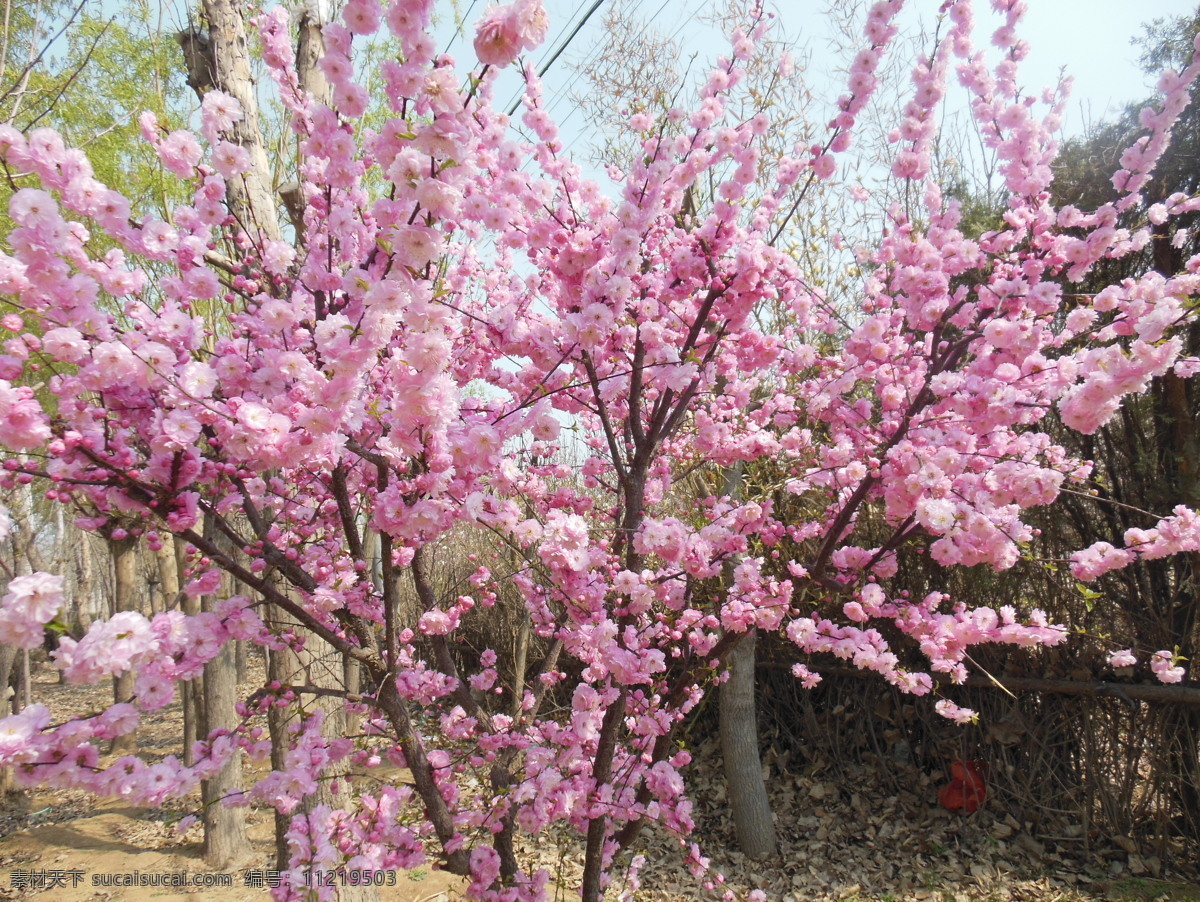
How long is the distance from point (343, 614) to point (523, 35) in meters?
1.90

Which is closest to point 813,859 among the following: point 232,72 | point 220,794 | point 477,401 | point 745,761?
point 745,761

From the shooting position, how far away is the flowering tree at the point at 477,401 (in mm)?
1536

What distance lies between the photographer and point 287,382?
1737 mm

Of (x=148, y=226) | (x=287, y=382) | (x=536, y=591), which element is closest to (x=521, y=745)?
(x=536, y=591)

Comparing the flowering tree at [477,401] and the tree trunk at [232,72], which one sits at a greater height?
the tree trunk at [232,72]

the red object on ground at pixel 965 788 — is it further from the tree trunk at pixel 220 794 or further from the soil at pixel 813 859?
the tree trunk at pixel 220 794

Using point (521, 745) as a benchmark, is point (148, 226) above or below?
above

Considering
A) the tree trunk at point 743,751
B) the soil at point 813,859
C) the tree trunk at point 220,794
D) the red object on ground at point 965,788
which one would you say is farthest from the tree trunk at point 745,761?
the tree trunk at point 220,794

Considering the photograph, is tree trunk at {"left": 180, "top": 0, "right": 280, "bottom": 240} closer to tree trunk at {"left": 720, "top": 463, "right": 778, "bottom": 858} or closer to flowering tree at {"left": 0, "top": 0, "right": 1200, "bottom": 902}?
flowering tree at {"left": 0, "top": 0, "right": 1200, "bottom": 902}

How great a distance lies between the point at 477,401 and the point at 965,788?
4796 millimetres

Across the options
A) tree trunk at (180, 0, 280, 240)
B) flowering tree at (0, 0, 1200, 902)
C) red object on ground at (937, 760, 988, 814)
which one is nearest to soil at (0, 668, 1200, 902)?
red object on ground at (937, 760, 988, 814)

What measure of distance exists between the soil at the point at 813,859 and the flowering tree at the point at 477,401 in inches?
78.1

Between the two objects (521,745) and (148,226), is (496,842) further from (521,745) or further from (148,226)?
(148,226)

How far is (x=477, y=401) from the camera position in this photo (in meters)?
2.58
